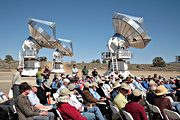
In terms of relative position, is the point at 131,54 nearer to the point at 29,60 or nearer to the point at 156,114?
the point at 29,60

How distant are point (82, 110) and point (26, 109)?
1967mm

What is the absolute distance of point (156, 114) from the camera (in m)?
7.00

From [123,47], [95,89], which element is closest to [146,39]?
[123,47]

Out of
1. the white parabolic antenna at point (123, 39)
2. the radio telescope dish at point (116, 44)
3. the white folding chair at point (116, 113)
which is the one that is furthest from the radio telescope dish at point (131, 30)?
the white folding chair at point (116, 113)

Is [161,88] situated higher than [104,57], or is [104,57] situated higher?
[104,57]

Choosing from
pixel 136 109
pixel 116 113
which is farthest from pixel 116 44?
pixel 136 109

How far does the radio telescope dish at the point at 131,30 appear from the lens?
31.0m

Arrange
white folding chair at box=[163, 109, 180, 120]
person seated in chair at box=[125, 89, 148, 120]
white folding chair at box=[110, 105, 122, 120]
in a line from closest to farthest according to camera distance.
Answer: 1. white folding chair at box=[163, 109, 180, 120]
2. person seated in chair at box=[125, 89, 148, 120]
3. white folding chair at box=[110, 105, 122, 120]

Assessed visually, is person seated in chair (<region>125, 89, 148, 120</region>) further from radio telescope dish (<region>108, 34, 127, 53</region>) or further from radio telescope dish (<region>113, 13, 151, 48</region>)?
radio telescope dish (<region>108, 34, 127, 53</region>)

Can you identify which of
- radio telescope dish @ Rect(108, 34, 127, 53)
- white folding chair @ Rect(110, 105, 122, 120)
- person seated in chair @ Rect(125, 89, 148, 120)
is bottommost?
white folding chair @ Rect(110, 105, 122, 120)

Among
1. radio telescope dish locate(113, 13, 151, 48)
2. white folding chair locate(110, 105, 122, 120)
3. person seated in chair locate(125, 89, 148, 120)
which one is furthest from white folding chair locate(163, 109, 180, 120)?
radio telescope dish locate(113, 13, 151, 48)

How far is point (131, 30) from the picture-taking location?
3206cm

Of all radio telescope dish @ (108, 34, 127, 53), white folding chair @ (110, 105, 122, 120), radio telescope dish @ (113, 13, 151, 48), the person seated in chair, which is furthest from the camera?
radio telescope dish @ (108, 34, 127, 53)

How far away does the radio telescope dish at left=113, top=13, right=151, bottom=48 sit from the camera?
1220 inches
